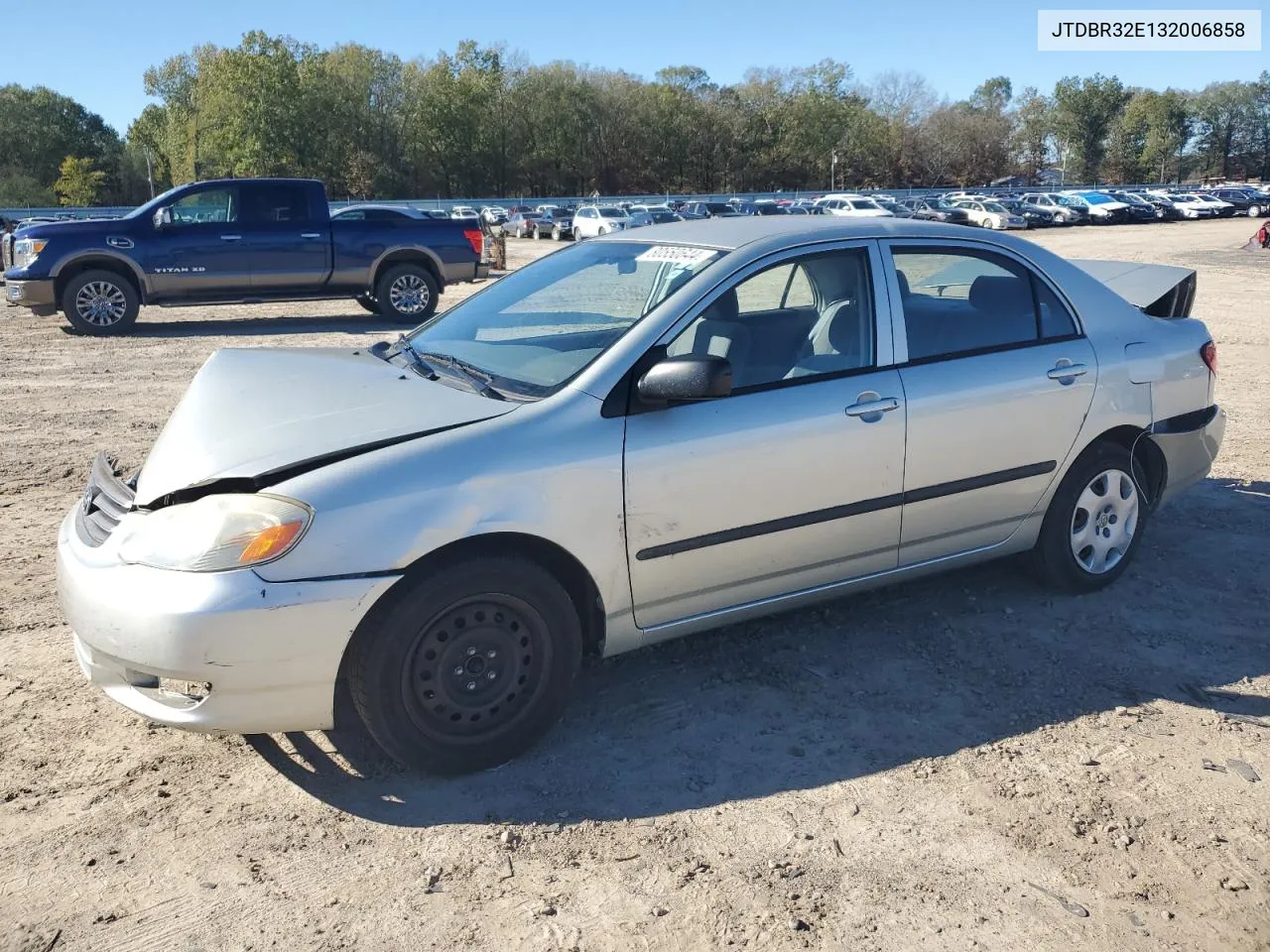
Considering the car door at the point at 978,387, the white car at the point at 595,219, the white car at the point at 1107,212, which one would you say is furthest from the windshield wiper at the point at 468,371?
the white car at the point at 1107,212

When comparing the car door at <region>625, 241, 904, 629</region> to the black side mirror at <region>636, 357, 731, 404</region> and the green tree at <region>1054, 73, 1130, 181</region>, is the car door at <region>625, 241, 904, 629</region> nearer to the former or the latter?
the black side mirror at <region>636, 357, 731, 404</region>

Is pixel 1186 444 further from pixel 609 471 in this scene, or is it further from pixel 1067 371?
pixel 609 471

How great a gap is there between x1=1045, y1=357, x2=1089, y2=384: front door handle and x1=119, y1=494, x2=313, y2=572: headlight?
306cm


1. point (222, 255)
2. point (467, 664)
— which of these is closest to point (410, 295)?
point (222, 255)

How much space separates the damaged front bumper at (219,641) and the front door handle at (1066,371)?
2.88 meters

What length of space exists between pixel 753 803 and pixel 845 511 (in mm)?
1187

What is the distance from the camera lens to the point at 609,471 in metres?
3.43

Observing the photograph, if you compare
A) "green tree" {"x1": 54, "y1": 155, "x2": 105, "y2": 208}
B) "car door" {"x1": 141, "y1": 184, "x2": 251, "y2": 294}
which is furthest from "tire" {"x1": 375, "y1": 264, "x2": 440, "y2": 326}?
"green tree" {"x1": 54, "y1": 155, "x2": 105, "y2": 208}

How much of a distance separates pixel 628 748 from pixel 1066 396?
2389 millimetres

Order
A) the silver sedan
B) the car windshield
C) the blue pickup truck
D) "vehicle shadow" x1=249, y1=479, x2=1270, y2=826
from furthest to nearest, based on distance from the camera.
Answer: the blue pickup truck
the car windshield
"vehicle shadow" x1=249, y1=479, x2=1270, y2=826
the silver sedan

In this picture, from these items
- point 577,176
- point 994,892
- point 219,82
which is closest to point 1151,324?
point 994,892

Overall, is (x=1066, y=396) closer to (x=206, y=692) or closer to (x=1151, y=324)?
(x=1151, y=324)

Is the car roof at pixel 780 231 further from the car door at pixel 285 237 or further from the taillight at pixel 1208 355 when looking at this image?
the car door at pixel 285 237

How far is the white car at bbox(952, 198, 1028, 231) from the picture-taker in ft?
154
